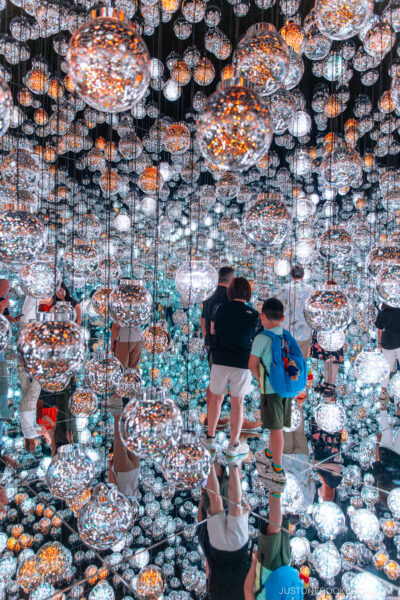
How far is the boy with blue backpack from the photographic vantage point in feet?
10.4

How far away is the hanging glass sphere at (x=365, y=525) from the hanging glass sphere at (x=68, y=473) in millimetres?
1621

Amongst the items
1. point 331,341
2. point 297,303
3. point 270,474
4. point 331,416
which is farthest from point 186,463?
point 297,303

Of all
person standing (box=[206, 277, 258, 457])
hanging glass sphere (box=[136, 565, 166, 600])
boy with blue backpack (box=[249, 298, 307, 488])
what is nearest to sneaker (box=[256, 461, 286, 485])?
boy with blue backpack (box=[249, 298, 307, 488])

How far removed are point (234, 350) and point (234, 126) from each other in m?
2.46

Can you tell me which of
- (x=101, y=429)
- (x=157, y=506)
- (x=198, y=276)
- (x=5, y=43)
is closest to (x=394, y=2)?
(x=198, y=276)

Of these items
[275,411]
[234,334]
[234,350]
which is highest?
[234,334]

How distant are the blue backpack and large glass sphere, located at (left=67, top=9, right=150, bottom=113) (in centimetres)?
227

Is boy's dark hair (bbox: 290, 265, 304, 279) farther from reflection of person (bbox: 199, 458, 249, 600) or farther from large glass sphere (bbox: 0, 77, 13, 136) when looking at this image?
large glass sphere (bbox: 0, 77, 13, 136)

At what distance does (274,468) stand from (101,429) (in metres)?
1.93

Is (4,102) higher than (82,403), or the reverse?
(4,102)

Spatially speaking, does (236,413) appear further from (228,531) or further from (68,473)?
(68,473)

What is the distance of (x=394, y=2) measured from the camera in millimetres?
2785

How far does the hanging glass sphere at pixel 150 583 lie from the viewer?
2007 mm

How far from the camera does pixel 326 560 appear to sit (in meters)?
2.25
